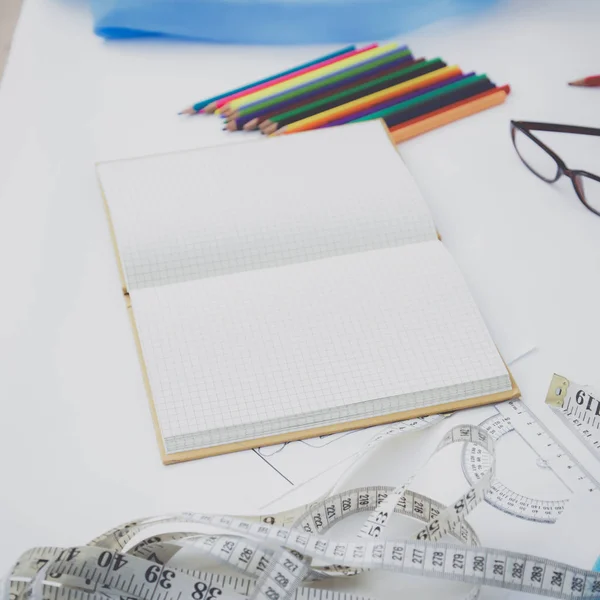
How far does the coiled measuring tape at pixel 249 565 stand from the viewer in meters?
0.71

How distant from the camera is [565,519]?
2.59 feet

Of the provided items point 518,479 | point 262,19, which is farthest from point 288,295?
point 262,19

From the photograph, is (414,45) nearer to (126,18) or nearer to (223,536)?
(126,18)

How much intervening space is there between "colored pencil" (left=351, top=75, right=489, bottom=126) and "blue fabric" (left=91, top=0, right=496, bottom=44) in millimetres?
176

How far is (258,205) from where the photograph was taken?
1062mm

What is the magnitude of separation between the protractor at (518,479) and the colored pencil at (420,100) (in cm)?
52

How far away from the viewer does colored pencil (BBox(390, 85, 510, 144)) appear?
1223mm

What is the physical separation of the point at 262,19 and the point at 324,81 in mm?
182

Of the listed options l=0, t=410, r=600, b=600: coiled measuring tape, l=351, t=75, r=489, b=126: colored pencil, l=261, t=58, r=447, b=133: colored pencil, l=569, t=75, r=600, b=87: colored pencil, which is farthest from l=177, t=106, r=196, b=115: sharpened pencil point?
l=0, t=410, r=600, b=600: coiled measuring tape

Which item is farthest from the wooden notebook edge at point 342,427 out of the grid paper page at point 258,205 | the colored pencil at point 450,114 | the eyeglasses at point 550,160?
the colored pencil at point 450,114

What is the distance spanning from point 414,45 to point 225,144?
40 cm

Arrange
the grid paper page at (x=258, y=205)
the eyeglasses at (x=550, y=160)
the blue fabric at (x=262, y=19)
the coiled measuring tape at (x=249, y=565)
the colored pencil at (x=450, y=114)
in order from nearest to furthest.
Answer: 1. the coiled measuring tape at (x=249, y=565)
2. the grid paper page at (x=258, y=205)
3. the eyeglasses at (x=550, y=160)
4. the colored pencil at (x=450, y=114)
5. the blue fabric at (x=262, y=19)

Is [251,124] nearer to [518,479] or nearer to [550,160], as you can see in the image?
[550,160]

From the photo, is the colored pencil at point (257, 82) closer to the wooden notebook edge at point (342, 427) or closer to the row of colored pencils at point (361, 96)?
the row of colored pencils at point (361, 96)
